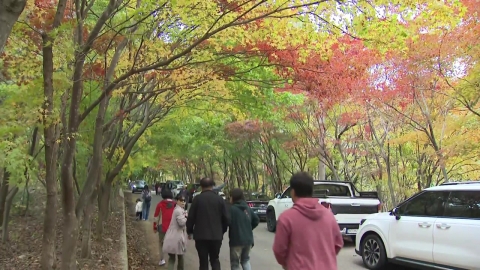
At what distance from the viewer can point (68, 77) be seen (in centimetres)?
646

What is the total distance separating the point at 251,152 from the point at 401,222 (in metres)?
21.8

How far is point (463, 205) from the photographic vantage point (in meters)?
6.68

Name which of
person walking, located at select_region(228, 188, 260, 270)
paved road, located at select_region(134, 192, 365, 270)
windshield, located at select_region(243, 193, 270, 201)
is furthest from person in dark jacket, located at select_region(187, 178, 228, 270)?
windshield, located at select_region(243, 193, 270, 201)

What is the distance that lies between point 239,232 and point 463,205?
372cm

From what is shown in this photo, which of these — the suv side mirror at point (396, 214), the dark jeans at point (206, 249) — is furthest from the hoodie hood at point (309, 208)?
the suv side mirror at point (396, 214)

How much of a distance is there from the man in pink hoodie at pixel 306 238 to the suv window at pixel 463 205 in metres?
4.35

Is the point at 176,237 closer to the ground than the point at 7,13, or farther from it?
closer to the ground

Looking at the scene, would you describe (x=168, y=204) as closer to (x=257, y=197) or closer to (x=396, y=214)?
(x=396, y=214)

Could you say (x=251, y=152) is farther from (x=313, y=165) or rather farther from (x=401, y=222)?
(x=401, y=222)

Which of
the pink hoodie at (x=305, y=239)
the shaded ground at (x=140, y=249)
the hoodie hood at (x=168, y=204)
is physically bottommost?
the shaded ground at (x=140, y=249)

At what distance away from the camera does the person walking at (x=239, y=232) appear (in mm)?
6238

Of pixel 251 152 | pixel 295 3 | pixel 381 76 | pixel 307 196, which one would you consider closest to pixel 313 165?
pixel 251 152

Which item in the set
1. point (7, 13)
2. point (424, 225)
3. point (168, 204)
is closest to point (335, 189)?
point (424, 225)

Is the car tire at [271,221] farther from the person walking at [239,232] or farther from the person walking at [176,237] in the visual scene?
the person walking at [239,232]
